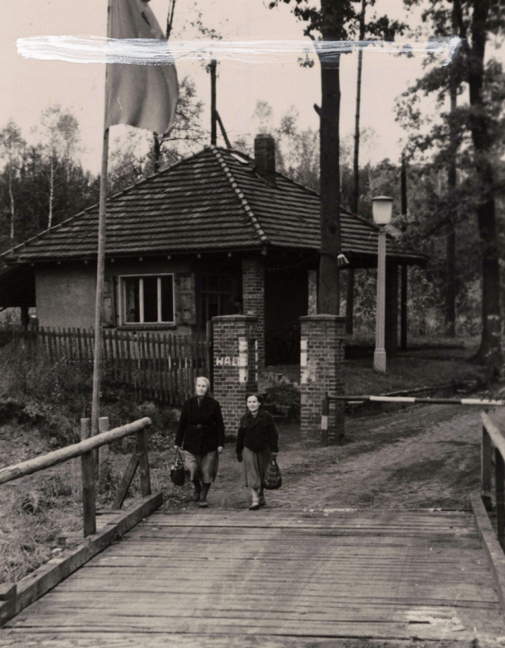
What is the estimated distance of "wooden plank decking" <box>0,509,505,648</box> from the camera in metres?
5.44

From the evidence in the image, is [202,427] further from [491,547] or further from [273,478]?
[491,547]

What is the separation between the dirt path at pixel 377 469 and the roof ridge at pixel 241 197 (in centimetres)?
551

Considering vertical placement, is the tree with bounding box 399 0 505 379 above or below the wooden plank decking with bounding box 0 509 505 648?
above

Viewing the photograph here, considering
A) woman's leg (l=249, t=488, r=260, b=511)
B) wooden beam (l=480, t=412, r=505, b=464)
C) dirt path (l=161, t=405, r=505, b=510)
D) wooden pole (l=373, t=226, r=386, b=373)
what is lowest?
dirt path (l=161, t=405, r=505, b=510)

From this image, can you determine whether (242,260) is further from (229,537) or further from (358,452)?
(229,537)

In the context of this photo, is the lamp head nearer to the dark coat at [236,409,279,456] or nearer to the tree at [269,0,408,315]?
the tree at [269,0,408,315]

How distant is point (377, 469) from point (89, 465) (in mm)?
5883

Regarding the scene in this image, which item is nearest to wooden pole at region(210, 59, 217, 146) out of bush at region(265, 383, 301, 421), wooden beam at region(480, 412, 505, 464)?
bush at region(265, 383, 301, 421)

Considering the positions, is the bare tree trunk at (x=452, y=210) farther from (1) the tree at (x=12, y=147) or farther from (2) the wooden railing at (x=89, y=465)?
(1) the tree at (x=12, y=147)

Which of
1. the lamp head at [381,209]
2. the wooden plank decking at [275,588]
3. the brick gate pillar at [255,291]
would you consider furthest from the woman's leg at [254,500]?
the lamp head at [381,209]

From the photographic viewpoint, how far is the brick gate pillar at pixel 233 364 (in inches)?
588

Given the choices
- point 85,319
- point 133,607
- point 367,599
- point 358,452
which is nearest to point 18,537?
point 133,607

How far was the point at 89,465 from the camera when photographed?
763cm

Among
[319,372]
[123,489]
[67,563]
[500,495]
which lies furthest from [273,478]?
[319,372]
